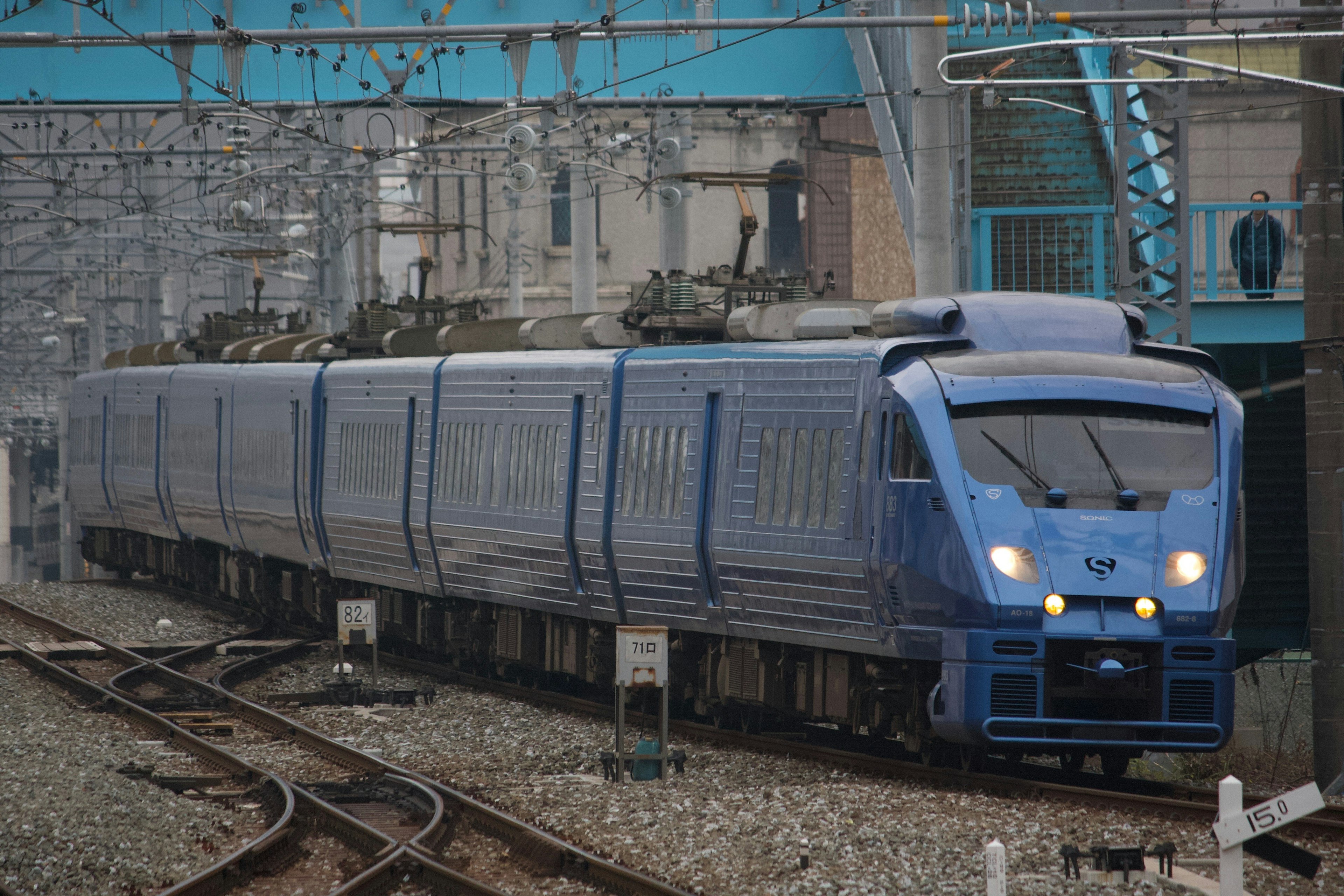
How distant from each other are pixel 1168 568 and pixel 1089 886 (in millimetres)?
3173

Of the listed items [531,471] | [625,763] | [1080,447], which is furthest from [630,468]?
[1080,447]

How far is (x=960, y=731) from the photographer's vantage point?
1180cm

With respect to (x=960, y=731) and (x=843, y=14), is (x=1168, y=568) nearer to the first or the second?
(x=960, y=731)

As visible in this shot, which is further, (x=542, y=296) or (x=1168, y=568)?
(x=542, y=296)

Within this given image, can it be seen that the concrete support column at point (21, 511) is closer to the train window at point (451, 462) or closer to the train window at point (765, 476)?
the train window at point (451, 462)

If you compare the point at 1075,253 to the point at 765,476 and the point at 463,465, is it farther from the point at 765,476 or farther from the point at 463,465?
the point at 765,476

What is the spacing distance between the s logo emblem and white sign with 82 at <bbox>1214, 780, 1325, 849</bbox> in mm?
3106

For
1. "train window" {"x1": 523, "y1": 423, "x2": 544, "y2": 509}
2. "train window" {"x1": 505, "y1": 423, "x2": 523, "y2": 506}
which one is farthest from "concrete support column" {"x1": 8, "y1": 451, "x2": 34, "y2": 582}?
"train window" {"x1": 523, "y1": 423, "x2": 544, "y2": 509}

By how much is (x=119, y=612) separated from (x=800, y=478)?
16.4m

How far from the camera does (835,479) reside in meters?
13.1

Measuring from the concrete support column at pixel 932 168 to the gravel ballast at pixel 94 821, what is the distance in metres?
8.04

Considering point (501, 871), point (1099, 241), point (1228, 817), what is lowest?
point (501, 871)

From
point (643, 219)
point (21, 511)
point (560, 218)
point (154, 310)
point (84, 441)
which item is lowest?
point (21, 511)

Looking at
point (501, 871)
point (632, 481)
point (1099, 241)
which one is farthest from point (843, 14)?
point (501, 871)
